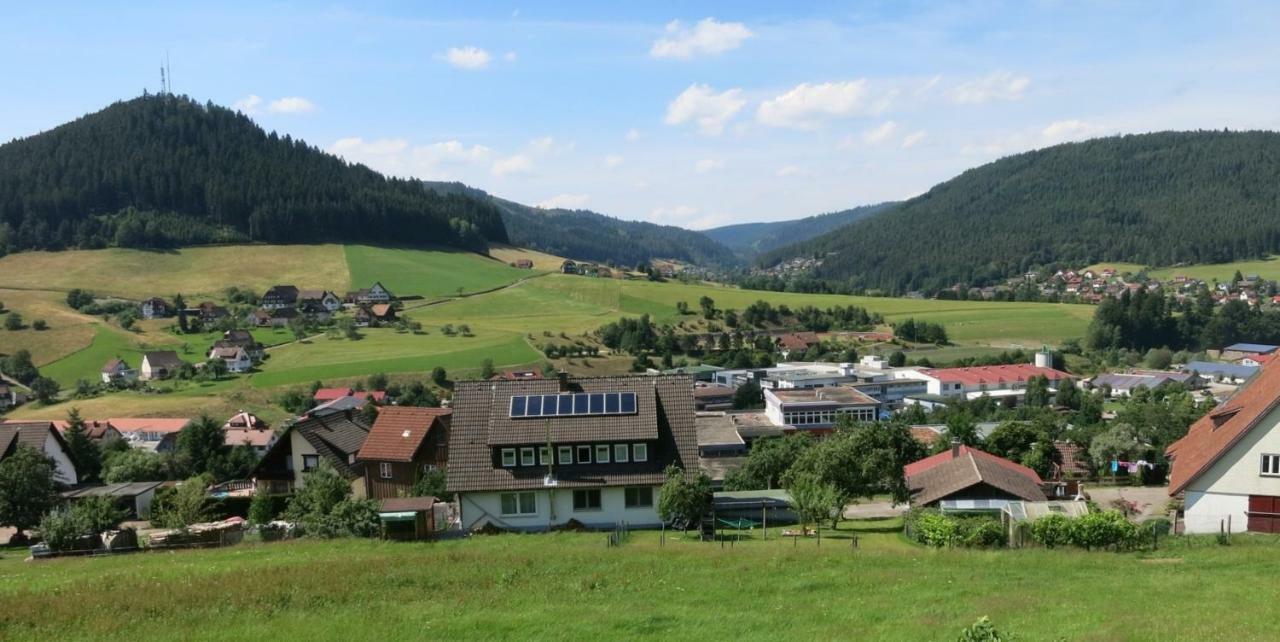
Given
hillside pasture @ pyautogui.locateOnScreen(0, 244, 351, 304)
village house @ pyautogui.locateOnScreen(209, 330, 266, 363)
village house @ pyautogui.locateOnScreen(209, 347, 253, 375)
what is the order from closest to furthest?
1. village house @ pyautogui.locateOnScreen(209, 347, 253, 375)
2. village house @ pyautogui.locateOnScreen(209, 330, 266, 363)
3. hillside pasture @ pyautogui.locateOnScreen(0, 244, 351, 304)

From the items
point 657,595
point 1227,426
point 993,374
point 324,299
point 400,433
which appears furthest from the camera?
point 324,299

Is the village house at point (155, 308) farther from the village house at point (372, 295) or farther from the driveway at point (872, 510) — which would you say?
the driveway at point (872, 510)

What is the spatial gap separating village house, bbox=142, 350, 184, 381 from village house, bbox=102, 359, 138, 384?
1.26 m

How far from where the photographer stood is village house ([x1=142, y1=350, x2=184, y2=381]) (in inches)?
3893

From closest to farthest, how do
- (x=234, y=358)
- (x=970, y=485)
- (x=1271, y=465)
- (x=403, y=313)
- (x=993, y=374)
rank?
(x=1271, y=465), (x=970, y=485), (x=234, y=358), (x=993, y=374), (x=403, y=313)

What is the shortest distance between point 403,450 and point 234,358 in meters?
72.8

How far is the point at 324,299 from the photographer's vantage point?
470 ft

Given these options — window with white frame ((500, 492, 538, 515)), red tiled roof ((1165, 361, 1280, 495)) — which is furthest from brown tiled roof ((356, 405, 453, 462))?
red tiled roof ((1165, 361, 1280, 495))

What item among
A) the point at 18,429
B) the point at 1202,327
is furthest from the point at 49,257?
the point at 1202,327

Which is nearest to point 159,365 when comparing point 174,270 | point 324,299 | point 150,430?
point 150,430

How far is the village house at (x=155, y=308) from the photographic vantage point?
12962 cm

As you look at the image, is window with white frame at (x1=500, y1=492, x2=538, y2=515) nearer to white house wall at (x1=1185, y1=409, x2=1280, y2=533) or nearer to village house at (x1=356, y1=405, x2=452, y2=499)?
village house at (x1=356, y1=405, x2=452, y2=499)

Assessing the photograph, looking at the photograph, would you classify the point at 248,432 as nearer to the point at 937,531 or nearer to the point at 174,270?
the point at 937,531

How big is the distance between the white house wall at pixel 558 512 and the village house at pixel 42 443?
921 inches
